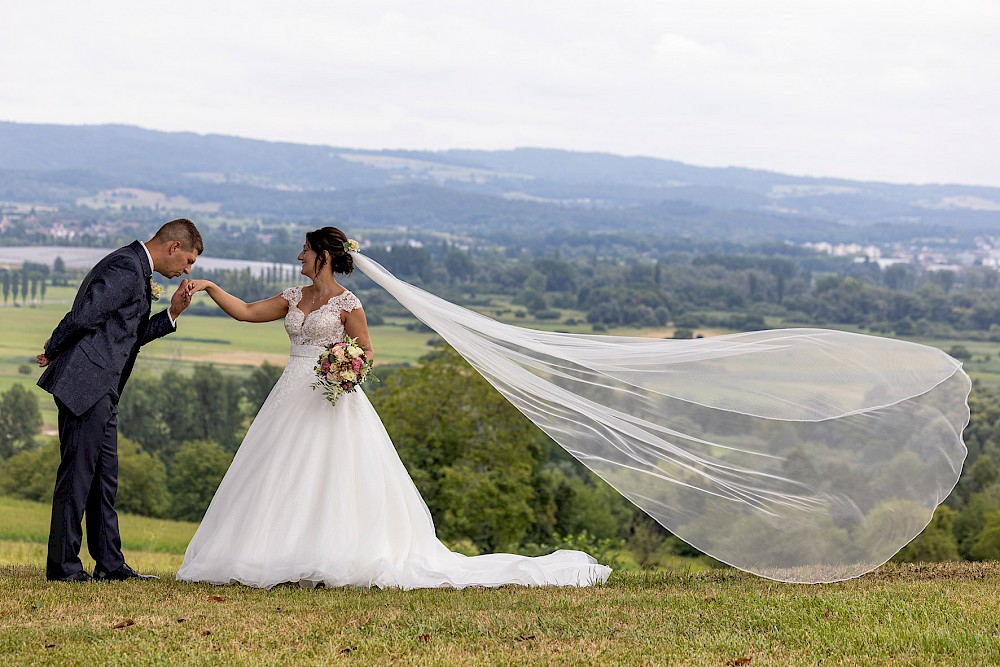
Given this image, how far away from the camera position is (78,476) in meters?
8.45

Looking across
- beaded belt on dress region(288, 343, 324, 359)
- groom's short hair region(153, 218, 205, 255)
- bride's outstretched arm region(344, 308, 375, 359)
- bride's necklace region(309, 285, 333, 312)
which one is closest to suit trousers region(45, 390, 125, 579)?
groom's short hair region(153, 218, 205, 255)

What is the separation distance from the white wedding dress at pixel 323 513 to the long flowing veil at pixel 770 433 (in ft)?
3.36

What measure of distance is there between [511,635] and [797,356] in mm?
4173

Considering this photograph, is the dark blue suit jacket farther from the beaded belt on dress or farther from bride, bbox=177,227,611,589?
the beaded belt on dress

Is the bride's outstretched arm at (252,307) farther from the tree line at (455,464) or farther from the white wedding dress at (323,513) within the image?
the tree line at (455,464)

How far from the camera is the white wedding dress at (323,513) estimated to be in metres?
8.64

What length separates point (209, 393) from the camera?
71.6 meters

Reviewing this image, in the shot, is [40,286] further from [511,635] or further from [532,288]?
[511,635]

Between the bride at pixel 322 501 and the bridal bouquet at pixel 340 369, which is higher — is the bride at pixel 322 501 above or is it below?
below

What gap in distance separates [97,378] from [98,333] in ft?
1.16

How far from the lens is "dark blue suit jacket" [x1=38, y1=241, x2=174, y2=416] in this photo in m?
8.29

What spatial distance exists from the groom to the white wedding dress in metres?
0.86

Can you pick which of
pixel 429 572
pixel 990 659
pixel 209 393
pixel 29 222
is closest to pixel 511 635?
pixel 429 572

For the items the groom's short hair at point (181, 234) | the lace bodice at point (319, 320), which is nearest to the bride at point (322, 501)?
the lace bodice at point (319, 320)
